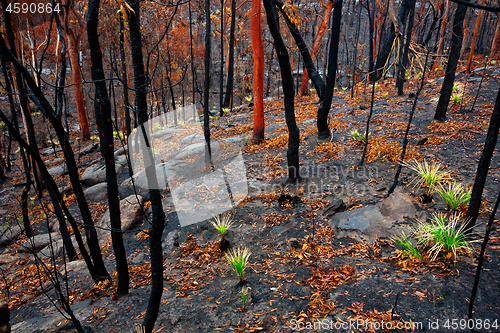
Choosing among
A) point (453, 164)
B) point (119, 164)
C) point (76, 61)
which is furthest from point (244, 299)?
point (76, 61)

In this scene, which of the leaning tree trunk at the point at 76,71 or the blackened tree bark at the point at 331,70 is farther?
the leaning tree trunk at the point at 76,71

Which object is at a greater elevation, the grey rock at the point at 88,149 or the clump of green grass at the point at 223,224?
the clump of green grass at the point at 223,224

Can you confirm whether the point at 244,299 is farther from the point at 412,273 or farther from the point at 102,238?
the point at 102,238

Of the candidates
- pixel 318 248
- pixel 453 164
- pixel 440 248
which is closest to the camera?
pixel 440 248

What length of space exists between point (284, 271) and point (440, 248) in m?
1.95

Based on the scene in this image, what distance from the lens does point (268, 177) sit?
258 inches

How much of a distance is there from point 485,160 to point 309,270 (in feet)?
7.93

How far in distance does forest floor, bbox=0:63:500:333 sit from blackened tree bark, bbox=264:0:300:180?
67 centimetres

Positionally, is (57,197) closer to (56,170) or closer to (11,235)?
(11,235)

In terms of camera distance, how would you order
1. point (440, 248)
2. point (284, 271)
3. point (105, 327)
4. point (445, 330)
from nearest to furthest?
point (445, 330) → point (440, 248) → point (105, 327) → point (284, 271)

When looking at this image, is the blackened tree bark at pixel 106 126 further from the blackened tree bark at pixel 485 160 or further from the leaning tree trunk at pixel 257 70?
A: the leaning tree trunk at pixel 257 70

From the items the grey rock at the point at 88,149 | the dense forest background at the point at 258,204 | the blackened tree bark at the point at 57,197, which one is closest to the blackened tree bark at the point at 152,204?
the dense forest background at the point at 258,204

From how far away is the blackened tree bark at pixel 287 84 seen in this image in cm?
455

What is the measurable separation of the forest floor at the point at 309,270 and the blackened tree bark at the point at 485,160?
0.39 m
